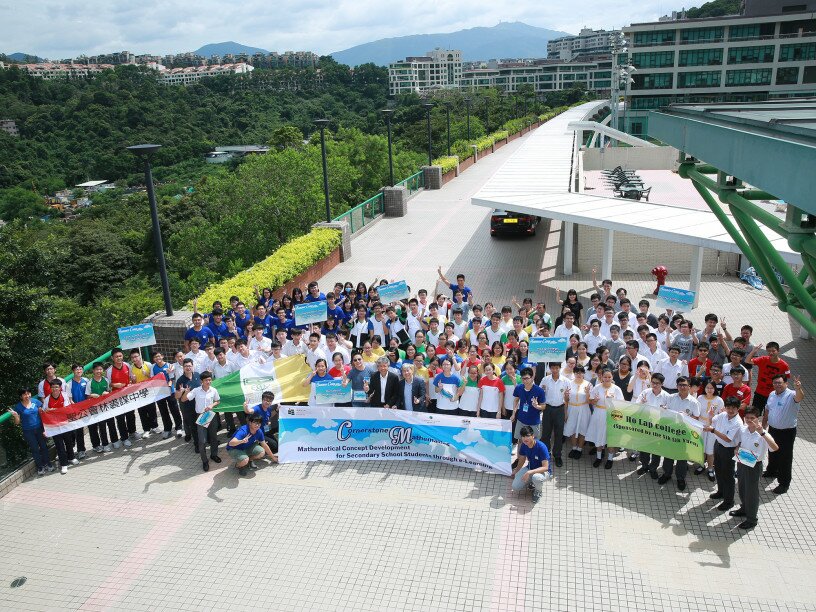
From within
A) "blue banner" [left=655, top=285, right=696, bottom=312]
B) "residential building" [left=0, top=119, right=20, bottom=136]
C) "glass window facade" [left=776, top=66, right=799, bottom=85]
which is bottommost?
"blue banner" [left=655, top=285, right=696, bottom=312]

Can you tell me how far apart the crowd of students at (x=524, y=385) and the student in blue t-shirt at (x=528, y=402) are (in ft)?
0.06

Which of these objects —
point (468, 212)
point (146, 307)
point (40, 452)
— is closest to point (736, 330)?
point (40, 452)

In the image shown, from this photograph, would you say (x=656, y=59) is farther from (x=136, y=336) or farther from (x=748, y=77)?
(x=136, y=336)

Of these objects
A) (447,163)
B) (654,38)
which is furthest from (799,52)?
(447,163)

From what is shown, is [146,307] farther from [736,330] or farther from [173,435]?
[736,330]

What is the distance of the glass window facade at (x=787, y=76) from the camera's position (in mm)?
84750

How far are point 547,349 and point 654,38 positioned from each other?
92.0 meters

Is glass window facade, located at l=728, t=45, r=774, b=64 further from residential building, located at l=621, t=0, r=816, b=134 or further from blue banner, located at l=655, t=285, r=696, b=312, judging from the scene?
blue banner, located at l=655, t=285, r=696, b=312

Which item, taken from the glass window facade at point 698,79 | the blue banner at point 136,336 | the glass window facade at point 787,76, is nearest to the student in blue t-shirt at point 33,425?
the blue banner at point 136,336

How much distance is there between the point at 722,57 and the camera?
86875 millimetres

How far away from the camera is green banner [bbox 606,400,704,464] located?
867 centimetres

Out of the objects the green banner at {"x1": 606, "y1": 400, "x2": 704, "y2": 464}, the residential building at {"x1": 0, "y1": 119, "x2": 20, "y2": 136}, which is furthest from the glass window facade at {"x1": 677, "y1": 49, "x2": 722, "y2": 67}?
the residential building at {"x1": 0, "y1": 119, "x2": 20, "y2": 136}

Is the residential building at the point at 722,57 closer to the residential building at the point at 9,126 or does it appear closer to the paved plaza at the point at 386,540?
the paved plaza at the point at 386,540

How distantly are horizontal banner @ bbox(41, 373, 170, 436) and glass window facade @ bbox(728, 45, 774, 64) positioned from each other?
94.6 metres
